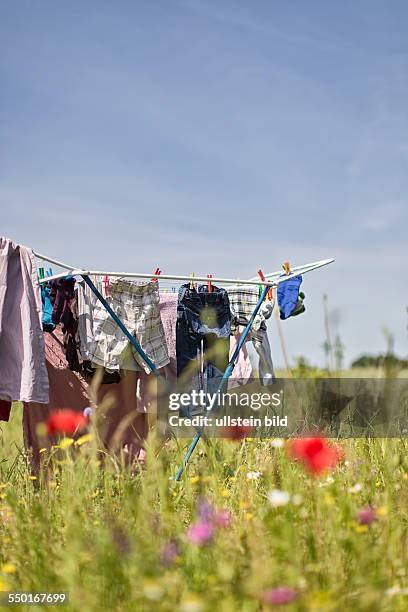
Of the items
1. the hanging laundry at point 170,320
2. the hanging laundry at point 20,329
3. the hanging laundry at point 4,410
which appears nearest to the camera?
the hanging laundry at point 20,329

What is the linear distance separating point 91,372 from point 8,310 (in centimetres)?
101

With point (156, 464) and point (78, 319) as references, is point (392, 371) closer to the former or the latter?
point (156, 464)

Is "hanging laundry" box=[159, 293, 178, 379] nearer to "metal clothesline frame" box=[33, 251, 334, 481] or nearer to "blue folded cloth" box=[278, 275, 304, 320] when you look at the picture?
"metal clothesline frame" box=[33, 251, 334, 481]

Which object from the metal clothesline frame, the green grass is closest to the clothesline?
the metal clothesline frame

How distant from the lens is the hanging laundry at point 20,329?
4320 mm

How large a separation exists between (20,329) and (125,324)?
3.24ft

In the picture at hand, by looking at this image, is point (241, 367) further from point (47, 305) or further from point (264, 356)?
point (47, 305)

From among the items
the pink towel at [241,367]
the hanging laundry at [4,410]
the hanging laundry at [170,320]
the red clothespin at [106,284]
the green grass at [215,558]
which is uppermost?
the red clothespin at [106,284]

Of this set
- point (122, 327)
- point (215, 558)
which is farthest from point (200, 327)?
point (215, 558)

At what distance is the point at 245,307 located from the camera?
223 inches

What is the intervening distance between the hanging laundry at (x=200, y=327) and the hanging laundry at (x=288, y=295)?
42 cm

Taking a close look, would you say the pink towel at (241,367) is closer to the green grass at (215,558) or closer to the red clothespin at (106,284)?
the red clothespin at (106,284)

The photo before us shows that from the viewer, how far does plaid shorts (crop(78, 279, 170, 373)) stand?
16.8 ft

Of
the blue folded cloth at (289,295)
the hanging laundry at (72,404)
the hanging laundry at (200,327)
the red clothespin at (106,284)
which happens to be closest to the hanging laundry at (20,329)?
the hanging laundry at (72,404)
